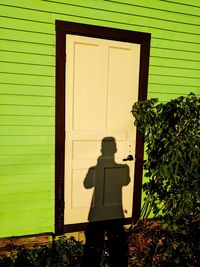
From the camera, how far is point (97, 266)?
2807 millimetres

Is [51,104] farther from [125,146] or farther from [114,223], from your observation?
[114,223]

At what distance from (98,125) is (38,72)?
1060mm

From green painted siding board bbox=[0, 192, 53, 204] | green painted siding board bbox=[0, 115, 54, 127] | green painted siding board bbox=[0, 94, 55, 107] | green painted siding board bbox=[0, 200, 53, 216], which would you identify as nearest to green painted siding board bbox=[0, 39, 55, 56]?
green painted siding board bbox=[0, 94, 55, 107]

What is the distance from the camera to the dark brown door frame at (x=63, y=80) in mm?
3059

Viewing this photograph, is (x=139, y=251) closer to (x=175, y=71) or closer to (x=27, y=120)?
(x=27, y=120)

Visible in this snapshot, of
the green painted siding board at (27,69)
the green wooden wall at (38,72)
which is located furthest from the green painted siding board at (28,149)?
the green painted siding board at (27,69)

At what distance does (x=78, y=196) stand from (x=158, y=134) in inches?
56.7

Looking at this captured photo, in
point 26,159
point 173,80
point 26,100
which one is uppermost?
point 173,80

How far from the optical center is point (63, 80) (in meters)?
3.12

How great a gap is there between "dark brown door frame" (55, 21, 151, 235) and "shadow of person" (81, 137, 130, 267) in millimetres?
209

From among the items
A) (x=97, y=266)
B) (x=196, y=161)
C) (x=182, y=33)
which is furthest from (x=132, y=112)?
(x=97, y=266)

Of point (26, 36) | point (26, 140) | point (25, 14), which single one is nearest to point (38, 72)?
point (26, 36)

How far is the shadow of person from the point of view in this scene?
133 inches

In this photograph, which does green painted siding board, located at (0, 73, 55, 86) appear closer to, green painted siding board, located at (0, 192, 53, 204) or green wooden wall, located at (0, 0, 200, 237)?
green wooden wall, located at (0, 0, 200, 237)
